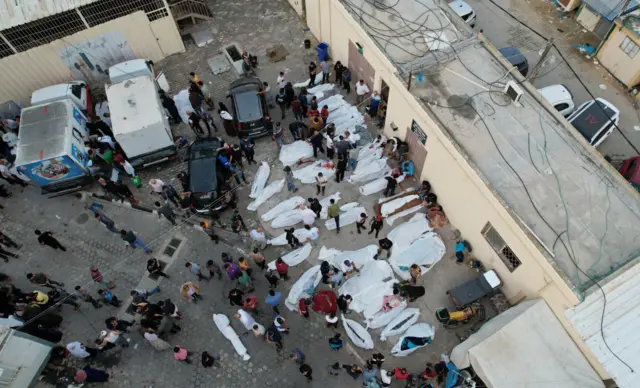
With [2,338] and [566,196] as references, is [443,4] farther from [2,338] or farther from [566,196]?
[2,338]

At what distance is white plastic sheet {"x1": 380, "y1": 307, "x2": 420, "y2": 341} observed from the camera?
1219 cm

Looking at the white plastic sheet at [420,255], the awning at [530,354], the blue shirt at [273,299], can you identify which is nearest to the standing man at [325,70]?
the white plastic sheet at [420,255]

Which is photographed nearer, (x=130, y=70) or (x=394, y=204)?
(x=394, y=204)

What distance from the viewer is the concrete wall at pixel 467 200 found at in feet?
34.2

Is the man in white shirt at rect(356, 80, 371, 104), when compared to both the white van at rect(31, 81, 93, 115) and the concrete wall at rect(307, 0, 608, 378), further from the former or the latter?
the white van at rect(31, 81, 93, 115)

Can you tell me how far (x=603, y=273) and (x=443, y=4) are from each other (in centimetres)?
1058

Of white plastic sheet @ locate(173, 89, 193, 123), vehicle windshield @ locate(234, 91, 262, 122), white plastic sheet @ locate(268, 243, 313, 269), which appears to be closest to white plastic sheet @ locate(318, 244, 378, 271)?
white plastic sheet @ locate(268, 243, 313, 269)

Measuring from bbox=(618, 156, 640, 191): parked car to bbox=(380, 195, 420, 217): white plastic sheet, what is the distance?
7144 mm

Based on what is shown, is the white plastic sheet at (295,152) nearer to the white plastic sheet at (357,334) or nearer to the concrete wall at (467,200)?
the concrete wall at (467,200)

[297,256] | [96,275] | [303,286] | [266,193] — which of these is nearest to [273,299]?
[303,286]

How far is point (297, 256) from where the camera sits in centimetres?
1364

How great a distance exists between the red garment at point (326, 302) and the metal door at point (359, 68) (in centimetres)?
829

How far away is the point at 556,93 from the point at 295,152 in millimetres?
10350

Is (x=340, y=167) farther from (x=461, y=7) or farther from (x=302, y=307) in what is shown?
(x=461, y=7)
